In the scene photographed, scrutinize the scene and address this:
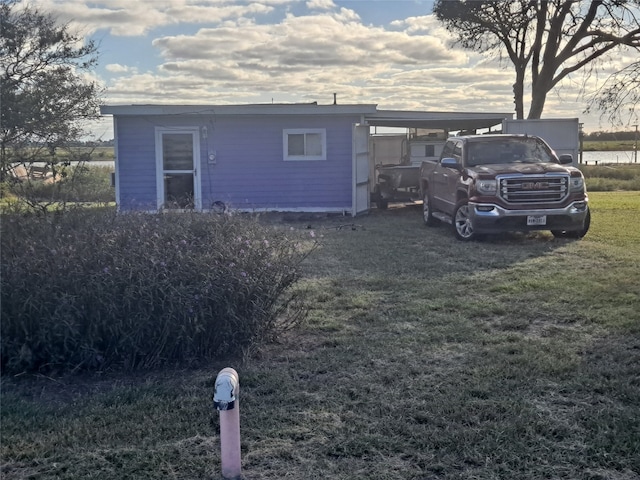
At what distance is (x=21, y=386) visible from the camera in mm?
5133

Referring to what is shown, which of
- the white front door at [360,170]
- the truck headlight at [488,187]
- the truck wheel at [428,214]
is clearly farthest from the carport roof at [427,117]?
the truck headlight at [488,187]

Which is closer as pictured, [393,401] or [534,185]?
[393,401]

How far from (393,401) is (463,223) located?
7.82 metres

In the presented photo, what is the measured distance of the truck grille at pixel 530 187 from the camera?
11.4m

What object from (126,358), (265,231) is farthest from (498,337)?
(126,358)

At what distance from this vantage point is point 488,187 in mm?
11523

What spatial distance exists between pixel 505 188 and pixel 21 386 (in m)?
8.48

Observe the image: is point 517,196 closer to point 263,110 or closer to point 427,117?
point 427,117

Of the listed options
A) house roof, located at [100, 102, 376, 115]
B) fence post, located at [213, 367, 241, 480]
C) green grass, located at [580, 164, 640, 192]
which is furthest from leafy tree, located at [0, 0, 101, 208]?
green grass, located at [580, 164, 640, 192]

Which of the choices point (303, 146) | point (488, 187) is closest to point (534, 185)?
point (488, 187)

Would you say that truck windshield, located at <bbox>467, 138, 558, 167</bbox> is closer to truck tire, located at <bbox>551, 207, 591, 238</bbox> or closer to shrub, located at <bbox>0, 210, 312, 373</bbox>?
truck tire, located at <bbox>551, 207, 591, 238</bbox>

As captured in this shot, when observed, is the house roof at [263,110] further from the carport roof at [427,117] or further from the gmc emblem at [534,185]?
the gmc emblem at [534,185]

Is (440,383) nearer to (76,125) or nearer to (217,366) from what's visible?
(217,366)

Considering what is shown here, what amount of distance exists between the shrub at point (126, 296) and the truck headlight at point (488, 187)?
6337mm
